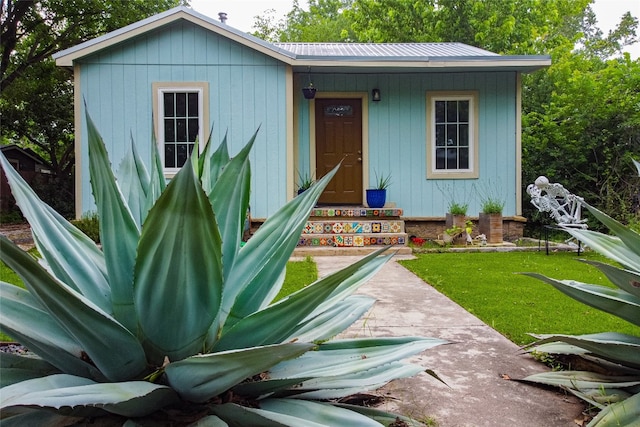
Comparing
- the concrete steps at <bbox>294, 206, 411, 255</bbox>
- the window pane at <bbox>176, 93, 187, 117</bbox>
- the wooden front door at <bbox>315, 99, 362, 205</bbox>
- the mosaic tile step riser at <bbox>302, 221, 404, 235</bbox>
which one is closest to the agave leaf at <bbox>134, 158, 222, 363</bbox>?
the concrete steps at <bbox>294, 206, 411, 255</bbox>

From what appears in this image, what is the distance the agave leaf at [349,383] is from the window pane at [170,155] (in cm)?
784

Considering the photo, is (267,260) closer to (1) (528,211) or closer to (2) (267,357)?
(2) (267,357)

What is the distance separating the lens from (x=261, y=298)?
1252 mm

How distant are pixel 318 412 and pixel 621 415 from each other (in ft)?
3.43

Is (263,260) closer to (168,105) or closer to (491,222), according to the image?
(491,222)

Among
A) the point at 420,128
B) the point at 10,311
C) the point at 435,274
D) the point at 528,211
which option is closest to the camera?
the point at 10,311

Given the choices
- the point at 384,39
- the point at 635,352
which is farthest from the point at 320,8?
the point at 635,352

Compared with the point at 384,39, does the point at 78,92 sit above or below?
below

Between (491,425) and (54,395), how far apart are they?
1.36 m

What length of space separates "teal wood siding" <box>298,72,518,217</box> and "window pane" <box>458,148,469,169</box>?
0.23 metres

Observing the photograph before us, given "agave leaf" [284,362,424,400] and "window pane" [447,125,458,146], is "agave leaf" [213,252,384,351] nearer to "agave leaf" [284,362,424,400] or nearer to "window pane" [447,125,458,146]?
"agave leaf" [284,362,424,400]

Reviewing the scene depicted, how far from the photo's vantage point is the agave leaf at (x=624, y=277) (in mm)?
1654

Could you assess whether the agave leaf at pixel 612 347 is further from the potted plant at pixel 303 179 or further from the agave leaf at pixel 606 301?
the potted plant at pixel 303 179

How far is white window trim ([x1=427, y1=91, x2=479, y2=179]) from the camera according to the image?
9242mm
